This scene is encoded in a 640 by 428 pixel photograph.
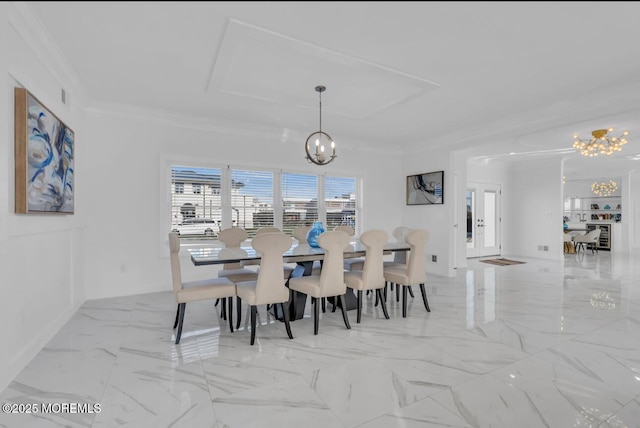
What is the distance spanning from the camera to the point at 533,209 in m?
8.62

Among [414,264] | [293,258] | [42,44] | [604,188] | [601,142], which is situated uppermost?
[42,44]

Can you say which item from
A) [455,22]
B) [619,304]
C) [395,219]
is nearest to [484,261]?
[395,219]

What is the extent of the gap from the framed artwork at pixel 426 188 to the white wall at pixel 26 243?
18.0 feet

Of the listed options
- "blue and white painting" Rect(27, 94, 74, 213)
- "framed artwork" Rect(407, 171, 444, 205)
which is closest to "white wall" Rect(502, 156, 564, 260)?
"framed artwork" Rect(407, 171, 444, 205)

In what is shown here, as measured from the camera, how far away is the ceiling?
235 cm

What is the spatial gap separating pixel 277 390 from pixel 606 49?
375 cm

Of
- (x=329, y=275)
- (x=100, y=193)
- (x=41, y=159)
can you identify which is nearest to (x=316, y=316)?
(x=329, y=275)

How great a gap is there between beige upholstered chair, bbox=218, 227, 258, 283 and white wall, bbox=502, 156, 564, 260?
7.68 meters

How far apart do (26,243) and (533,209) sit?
990 cm

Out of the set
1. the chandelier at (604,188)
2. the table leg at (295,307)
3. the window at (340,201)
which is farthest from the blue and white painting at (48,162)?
the chandelier at (604,188)

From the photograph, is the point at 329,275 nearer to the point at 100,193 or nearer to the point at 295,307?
the point at 295,307

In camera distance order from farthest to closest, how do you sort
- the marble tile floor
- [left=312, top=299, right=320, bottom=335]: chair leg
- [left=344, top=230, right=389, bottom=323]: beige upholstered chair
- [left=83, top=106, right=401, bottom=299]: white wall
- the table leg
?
1. [left=83, top=106, right=401, bottom=299]: white wall
2. the table leg
3. [left=344, top=230, right=389, bottom=323]: beige upholstered chair
4. [left=312, top=299, right=320, bottom=335]: chair leg
5. the marble tile floor

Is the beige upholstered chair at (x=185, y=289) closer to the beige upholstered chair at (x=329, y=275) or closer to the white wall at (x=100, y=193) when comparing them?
the beige upholstered chair at (x=329, y=275)

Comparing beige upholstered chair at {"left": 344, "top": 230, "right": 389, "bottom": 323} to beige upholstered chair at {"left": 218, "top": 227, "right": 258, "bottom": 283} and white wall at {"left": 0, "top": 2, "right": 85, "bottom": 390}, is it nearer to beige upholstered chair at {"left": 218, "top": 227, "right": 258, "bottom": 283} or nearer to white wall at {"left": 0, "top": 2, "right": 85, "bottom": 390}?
beige upholstered chair at {"left": 218, "top": 227, "right": 258, "bottom": 283}
